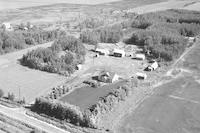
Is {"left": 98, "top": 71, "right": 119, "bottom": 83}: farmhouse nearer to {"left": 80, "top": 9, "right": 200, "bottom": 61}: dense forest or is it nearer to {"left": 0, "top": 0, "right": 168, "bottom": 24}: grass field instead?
{"left": 80, "top": 9, "right": 200, "bottom": 61}: dense forest

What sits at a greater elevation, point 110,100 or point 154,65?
point 154,65

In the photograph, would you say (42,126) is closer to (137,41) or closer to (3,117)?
(3,117)

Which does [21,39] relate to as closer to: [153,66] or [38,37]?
[38,37]

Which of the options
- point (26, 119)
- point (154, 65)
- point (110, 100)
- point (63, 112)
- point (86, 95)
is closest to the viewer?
point (26, 119)

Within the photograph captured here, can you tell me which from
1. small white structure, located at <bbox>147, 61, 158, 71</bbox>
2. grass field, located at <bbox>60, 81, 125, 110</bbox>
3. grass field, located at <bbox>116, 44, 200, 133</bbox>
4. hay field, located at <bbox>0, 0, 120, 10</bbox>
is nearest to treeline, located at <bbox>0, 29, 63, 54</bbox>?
grass field, located at <bbox>60, 81, 125, 110</bbox>

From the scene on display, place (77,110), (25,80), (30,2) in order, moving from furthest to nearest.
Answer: (30,2)
(25,80)
(77,110)

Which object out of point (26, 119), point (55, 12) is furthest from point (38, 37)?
point (55, 12)

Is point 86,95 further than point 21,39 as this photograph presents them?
No

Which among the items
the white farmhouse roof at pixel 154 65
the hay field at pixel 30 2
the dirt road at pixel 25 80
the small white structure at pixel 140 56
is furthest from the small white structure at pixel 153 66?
the hay field at pixel 30 2

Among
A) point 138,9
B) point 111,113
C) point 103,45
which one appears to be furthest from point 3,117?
point 138,9
